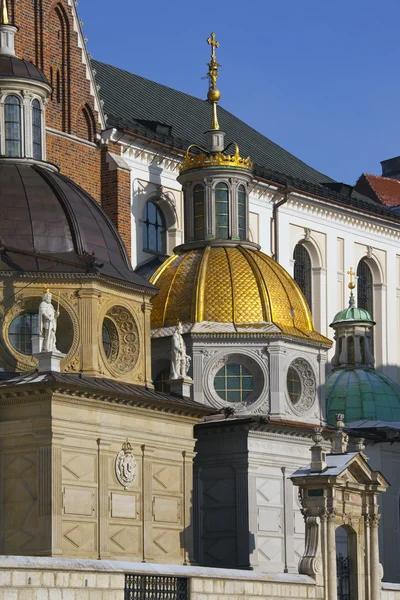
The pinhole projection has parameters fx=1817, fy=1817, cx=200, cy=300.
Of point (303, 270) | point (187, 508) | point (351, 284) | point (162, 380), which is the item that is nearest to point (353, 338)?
point (351, 284)

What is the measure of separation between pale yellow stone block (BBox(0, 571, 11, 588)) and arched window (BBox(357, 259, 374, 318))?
35658 mm

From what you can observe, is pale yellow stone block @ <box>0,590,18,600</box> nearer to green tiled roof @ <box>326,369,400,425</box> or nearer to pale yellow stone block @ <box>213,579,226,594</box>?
pale yellow stone block @ <box>213,579,226,594</box>

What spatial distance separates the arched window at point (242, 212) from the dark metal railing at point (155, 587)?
18.5m

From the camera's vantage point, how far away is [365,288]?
205 feet

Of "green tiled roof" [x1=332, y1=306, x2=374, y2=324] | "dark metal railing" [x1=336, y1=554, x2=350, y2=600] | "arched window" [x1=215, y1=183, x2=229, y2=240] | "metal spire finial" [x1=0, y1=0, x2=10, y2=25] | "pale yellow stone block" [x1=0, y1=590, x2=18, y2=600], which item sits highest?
"metal spire finial" [x1=0, y1=0, x2=10, y2=25]

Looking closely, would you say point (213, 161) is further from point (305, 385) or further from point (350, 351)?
point (350, 351)

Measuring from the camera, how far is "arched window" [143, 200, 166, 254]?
51.8 m

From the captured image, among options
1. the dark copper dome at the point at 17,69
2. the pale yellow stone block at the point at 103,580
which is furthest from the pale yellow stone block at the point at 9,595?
the dark copper dome at the point at 17,69

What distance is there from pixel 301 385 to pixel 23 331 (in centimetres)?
1005

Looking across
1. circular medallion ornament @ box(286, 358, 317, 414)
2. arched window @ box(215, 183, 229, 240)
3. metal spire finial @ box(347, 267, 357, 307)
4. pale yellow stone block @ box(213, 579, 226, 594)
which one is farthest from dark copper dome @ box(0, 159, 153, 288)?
metal spire finial @ box(347, 267, 357, 307)

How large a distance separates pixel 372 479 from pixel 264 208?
1912 cm

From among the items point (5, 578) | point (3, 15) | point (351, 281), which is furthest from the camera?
point (351, 281)

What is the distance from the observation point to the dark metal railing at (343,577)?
124ft

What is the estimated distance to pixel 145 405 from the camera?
39.3 metres
